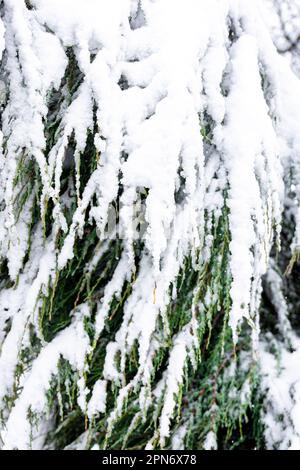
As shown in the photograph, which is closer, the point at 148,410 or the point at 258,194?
the point at 258,194

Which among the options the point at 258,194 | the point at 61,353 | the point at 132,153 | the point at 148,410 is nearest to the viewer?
the point at 132,153

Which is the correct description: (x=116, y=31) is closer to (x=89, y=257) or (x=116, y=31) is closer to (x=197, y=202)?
(x=197, y=202)

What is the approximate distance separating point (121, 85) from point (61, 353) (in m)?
0.62

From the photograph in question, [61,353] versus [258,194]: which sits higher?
[258,194]

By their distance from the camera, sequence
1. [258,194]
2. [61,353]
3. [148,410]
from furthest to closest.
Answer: [148,410] < [61,353] < [258,194]

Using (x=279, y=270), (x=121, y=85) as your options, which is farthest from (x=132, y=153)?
(x=279, y=270)

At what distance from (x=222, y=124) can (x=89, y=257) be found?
0.43 metres

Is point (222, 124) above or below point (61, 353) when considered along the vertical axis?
above

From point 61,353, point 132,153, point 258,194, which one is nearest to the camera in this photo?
point 132,153

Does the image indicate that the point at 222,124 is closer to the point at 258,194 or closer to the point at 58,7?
the point at 258,194

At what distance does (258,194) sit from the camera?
100 cm

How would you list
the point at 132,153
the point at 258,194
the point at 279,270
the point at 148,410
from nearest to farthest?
the point at 132,153 < the point at 258,194 < the point at 148,410 < the point at 279,270
